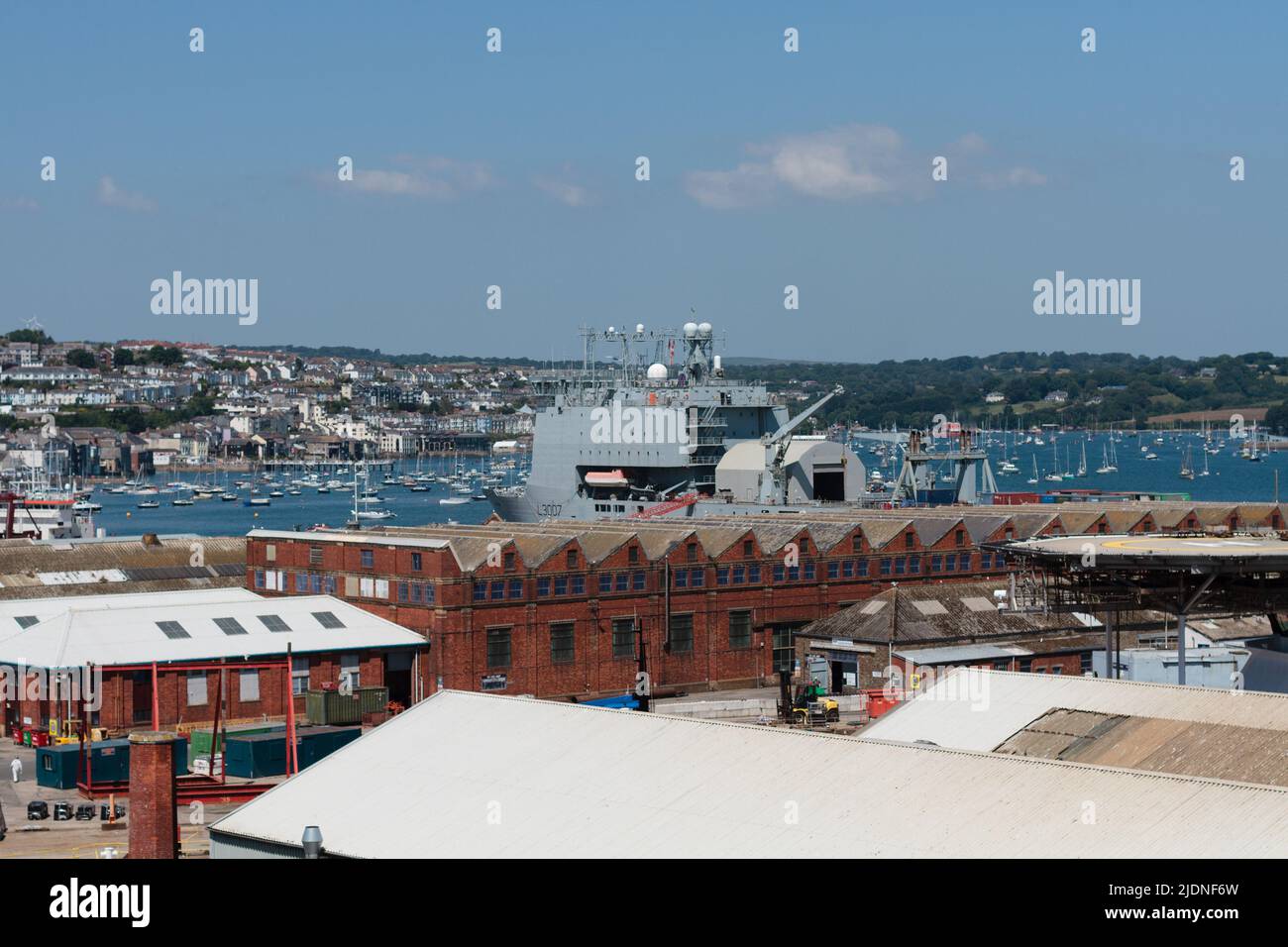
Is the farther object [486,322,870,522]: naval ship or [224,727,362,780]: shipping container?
[486,322,870,522]: naval ship

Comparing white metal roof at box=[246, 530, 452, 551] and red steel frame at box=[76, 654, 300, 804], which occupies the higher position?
white metal roof at box=[246, 530, 452, 551]

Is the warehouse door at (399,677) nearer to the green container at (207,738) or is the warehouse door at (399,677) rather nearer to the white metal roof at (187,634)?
the white metal roof at (187,634)

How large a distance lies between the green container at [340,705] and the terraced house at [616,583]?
2677 millimetres

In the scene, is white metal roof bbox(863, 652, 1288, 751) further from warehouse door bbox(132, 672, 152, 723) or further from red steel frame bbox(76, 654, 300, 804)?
warehouse door bbox(132, 672, 152, 723)

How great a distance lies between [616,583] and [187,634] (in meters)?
13.6

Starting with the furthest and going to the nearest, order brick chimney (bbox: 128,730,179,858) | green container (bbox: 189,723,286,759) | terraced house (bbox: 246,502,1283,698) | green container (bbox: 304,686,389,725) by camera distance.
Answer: terraced house (bbox: 246,502,1283,698)
green container (bbox: 304,686,389,725)
green container (bbox: 189,723,286,759)
brick chimney (bbox: 128,730,179,858)

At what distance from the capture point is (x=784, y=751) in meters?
27.7

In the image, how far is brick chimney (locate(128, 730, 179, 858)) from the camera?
1197 inches

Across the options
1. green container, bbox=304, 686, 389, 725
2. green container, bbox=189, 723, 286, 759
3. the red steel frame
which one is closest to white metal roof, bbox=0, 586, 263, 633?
green container, bbox=304, 686, 389, 725

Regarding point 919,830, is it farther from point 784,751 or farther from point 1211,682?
point 1211,682

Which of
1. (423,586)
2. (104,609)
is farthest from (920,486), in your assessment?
(104,609)

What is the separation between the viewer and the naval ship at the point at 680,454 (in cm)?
8675

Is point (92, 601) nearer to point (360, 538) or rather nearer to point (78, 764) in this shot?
point (360, 538)

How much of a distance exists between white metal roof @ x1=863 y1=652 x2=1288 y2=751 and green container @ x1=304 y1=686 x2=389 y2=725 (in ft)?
71.6
